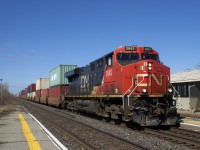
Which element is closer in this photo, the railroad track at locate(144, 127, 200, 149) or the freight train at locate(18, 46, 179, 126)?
the railroad track at locate(144, 127, 200, 149)

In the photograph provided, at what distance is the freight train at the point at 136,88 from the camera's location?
47.7 feet

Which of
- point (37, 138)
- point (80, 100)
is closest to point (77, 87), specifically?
point (80, 100)

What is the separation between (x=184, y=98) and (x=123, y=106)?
1585 centimetres

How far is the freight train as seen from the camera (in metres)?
14.5

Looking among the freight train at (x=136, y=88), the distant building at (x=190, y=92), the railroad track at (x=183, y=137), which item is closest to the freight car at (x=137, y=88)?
the freight train at (x=136, y=88)

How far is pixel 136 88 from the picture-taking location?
15.3m

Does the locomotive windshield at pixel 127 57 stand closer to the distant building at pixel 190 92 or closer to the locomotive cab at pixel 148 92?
the locomotive cab at pixel 148 92

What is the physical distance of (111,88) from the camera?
17.3 m

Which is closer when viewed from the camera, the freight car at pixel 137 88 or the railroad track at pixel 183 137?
the railroad track at pixel 183 137

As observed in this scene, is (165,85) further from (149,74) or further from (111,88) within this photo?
(111,88)

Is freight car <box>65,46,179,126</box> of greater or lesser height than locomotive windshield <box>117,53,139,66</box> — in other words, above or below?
below

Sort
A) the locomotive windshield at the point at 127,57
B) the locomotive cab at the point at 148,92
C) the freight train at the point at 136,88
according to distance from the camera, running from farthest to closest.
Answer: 1. the locomotive windshield at the point at 127,57
2. the freight train at the point at 136,88
3. the locomotive cab at the point at 148,92

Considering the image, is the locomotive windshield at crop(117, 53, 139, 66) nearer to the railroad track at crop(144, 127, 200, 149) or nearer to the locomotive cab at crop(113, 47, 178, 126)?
the locomotive cab at crop(113, 47, 178, 126)

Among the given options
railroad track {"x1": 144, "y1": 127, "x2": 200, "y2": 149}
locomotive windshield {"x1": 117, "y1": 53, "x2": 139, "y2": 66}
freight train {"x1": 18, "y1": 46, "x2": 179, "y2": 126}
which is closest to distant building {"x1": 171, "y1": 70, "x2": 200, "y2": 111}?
freight train {"x1": 18, "y1": 46, "x2": 179, "y2": 126}
